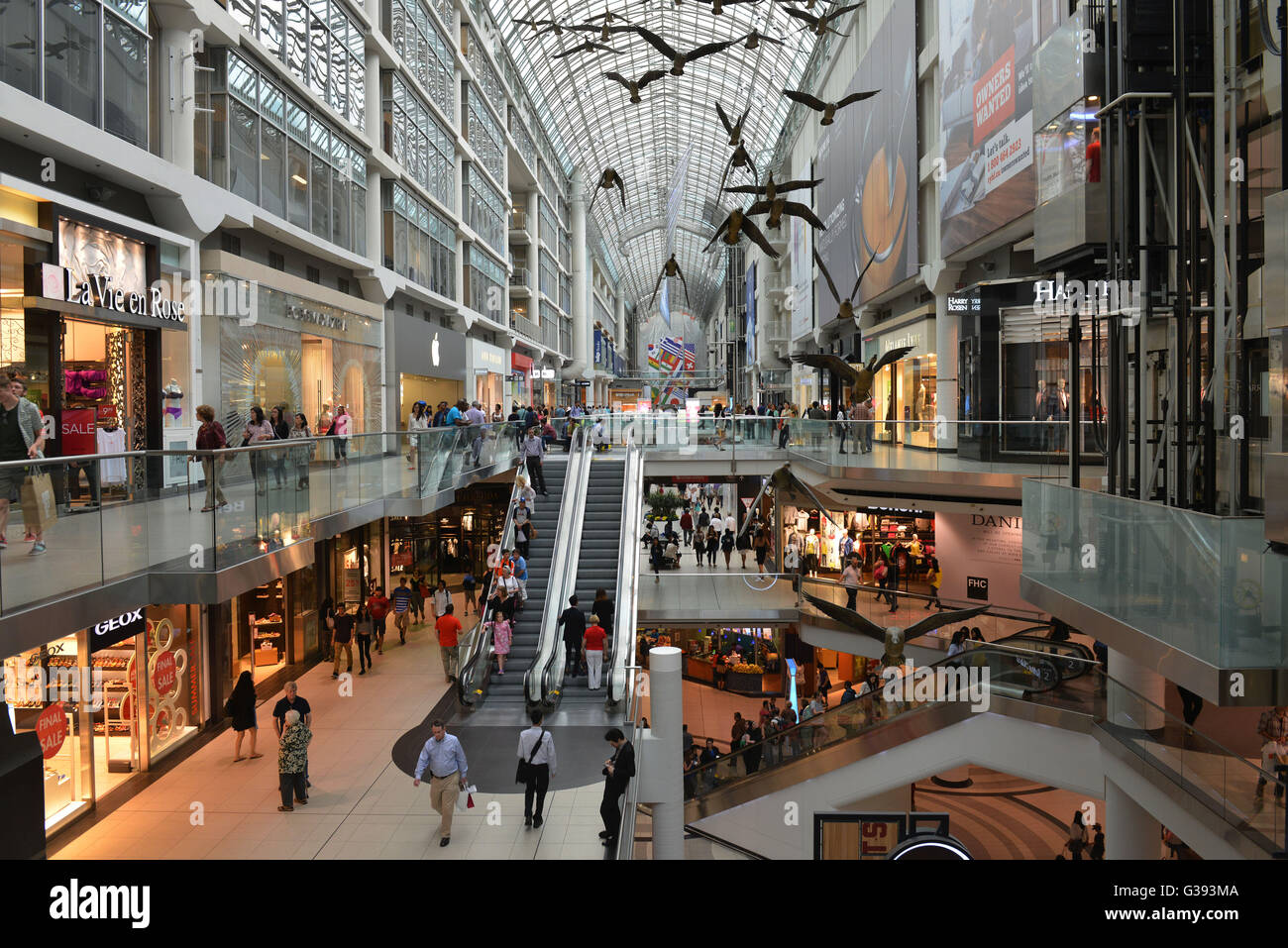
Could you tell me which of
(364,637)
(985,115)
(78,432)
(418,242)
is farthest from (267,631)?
(418,242)

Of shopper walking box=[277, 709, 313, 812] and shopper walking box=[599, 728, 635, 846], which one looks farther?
shopper walking box=[277, 709, 313, 812]

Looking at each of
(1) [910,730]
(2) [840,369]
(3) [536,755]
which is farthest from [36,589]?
(2) [840,369]

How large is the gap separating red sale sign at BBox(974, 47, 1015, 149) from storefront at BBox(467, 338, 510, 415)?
76.1ft

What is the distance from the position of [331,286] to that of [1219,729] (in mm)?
21767

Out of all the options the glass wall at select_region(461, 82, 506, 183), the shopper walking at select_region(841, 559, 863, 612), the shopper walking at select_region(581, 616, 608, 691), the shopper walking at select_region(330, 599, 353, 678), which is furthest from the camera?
the glass wall at select_region(461, 82, 506, 183)

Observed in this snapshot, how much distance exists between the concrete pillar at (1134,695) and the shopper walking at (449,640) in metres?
10.0

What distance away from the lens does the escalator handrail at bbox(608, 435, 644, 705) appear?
14.4 meters

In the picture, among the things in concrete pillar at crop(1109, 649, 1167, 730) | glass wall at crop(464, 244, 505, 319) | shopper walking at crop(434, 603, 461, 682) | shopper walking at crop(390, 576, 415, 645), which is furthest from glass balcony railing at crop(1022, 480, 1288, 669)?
glass wall at crop(464, 244, 505, 319)

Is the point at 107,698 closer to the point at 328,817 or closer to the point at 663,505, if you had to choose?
the point at 328,817

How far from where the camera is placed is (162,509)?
8812 millimetres

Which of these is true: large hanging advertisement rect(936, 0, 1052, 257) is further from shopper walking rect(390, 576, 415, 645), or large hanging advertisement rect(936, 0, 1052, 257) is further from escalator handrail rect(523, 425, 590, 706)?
shopper walking rect(390, 576, 415, 645)

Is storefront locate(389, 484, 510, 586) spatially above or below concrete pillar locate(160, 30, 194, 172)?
below

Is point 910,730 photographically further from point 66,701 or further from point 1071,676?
point 66,701

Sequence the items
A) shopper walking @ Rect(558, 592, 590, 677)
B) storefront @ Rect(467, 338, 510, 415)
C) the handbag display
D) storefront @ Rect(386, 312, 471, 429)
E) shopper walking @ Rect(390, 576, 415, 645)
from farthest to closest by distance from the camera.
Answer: storefront @ Rect(467, 338, 510, 415)
storefront @ Rect(386, 312, 471, 429)
shopper walking @ Rect(390, 576, 415, 645)
shopper walking @ Rect(558, 592, 590, 677)
the handbag display
